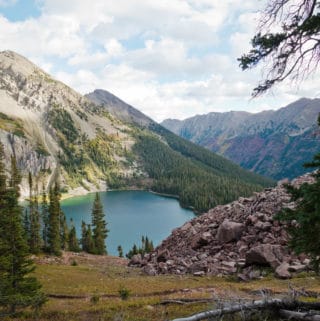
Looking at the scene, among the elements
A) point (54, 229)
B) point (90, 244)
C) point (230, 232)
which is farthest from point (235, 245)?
point (90, 244)

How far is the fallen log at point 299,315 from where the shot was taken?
835cm

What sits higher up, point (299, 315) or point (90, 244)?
point (90, 244)

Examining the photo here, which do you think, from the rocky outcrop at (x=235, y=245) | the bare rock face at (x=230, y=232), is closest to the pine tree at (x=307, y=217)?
the rocky outcrop at (x=235, y=245)

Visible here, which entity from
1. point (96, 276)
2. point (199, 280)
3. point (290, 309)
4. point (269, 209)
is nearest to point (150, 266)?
point (96, 276)

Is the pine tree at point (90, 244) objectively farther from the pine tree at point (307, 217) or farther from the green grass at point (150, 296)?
A: the pine tree at point (307, 217)

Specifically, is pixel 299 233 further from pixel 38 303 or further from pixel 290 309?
pixel 38 303

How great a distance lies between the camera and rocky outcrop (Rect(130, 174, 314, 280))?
2814 cm

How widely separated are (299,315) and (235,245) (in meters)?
25.3

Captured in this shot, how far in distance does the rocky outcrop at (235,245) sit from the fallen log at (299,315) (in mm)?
17380

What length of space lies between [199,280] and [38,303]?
1389 centimetres

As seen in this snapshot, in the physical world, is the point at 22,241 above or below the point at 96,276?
above

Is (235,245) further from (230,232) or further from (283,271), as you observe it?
(283,271)

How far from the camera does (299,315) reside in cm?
877

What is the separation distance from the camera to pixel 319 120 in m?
10.1
